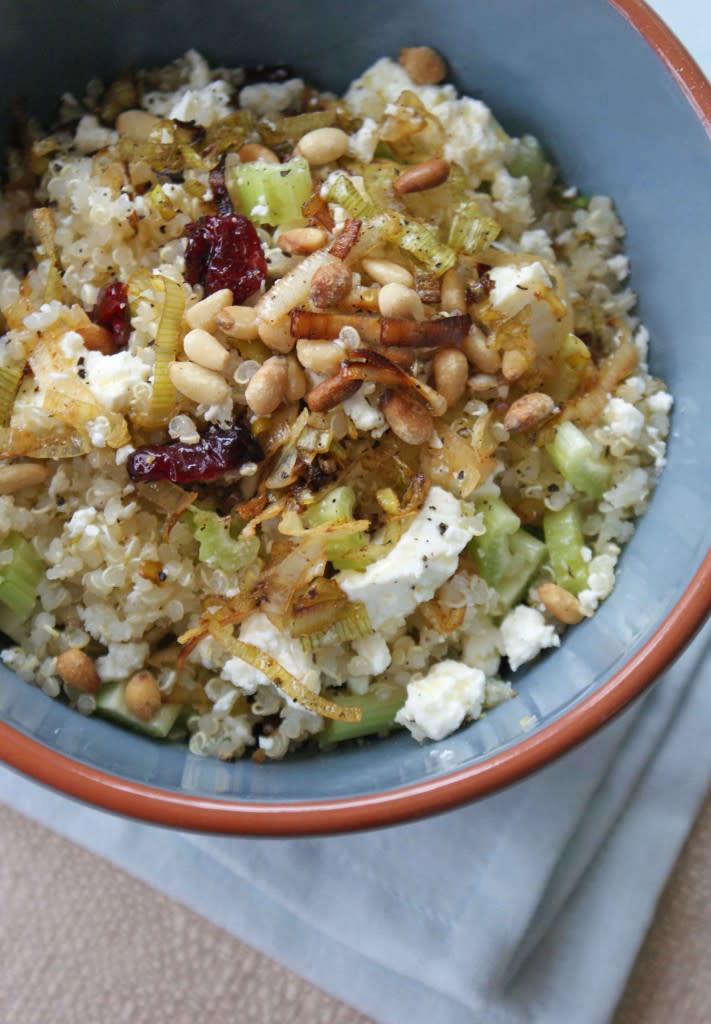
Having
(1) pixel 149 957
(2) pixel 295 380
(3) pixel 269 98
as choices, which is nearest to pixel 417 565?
(2) pixel 295 380

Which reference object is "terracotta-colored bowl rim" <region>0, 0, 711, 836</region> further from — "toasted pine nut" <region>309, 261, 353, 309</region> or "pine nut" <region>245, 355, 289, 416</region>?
"toasted pine nut" <region>309, 261, 353, 309</region>

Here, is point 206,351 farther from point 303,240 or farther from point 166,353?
point 303,240

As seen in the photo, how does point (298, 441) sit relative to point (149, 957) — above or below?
above

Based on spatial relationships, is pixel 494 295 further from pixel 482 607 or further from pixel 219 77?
pixel 219 77

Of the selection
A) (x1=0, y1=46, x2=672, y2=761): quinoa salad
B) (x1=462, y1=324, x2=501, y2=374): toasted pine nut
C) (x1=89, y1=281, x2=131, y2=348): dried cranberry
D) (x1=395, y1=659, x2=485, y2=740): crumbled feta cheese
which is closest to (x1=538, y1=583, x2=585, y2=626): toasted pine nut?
(x1=0, y1=46, x2=672, y2=761): quinoa salad

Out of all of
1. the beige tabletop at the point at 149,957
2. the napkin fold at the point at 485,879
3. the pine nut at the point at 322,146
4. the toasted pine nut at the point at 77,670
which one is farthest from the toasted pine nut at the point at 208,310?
the beige tabletop at the point at 149,957
